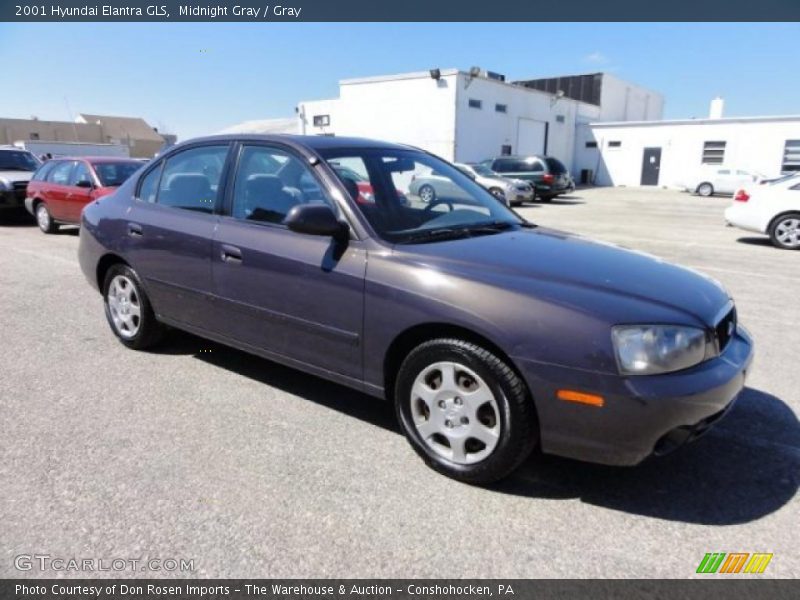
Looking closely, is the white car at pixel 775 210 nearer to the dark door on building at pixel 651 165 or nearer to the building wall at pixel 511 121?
the building wall at pixel 511 121

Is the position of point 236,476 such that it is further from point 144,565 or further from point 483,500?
point 483,500

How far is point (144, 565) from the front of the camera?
7.33 ft

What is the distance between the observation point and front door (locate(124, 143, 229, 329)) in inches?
151

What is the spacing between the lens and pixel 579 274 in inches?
110

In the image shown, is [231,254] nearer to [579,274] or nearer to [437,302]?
[437,302]

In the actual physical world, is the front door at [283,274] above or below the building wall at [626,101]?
below

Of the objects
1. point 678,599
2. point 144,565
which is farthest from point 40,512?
point 678,599

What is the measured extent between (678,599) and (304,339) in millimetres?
2153

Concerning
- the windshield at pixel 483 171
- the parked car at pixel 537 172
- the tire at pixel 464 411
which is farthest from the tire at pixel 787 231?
the parked car at pixel 537 172

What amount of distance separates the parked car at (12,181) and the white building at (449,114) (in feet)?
45.8

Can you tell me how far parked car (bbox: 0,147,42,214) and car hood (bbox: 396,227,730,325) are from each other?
1344 centimetres

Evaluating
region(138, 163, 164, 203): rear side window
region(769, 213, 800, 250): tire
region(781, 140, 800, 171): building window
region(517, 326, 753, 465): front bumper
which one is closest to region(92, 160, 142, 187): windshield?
region(138, 163, 164, 203): rear side window

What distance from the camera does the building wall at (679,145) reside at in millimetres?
30922

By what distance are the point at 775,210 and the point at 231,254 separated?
10.4 meters
